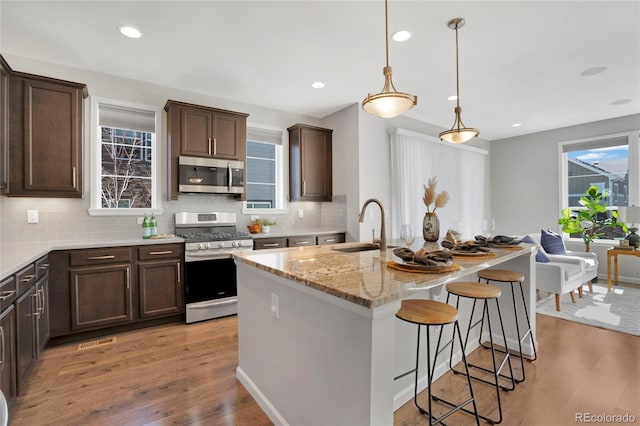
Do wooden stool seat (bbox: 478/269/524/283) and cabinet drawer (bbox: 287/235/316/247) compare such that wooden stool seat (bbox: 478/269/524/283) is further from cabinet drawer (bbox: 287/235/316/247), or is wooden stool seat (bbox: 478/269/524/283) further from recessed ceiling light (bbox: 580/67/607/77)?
recessed ceiling light (bbox: 580/67/607/77)

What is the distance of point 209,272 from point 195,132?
65.8 inches

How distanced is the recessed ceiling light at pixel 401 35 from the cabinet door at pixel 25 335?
11.3ft

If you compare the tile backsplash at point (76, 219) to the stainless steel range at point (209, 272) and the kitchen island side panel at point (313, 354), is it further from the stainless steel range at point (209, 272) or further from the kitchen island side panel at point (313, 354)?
the kitchen island side panel at point (313, 354)

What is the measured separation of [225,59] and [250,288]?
2.44 meters

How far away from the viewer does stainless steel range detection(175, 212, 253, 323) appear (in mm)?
3439

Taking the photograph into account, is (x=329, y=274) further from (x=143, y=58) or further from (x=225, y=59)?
(x=143, y=58)

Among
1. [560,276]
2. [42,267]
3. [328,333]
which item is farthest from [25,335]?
[560,276]

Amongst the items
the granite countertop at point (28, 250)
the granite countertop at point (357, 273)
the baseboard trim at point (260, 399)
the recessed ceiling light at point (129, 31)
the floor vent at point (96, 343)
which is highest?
the recessed ceiling light at point (129, 31)

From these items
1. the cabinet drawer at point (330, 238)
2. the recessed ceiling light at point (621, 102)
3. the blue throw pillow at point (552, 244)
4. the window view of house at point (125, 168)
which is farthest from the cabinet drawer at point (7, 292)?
the recessed ceiling light at point (621, 102)

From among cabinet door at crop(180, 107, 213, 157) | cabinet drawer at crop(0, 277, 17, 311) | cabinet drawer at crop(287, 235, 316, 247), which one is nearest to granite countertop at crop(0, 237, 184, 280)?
cabinet drawer at crop(0, 277, 17, 311)

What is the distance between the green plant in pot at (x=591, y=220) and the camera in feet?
17.3

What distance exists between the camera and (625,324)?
3.31 metres

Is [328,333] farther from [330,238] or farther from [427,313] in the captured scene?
[330,238]

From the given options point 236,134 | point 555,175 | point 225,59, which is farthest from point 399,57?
point 555,175
